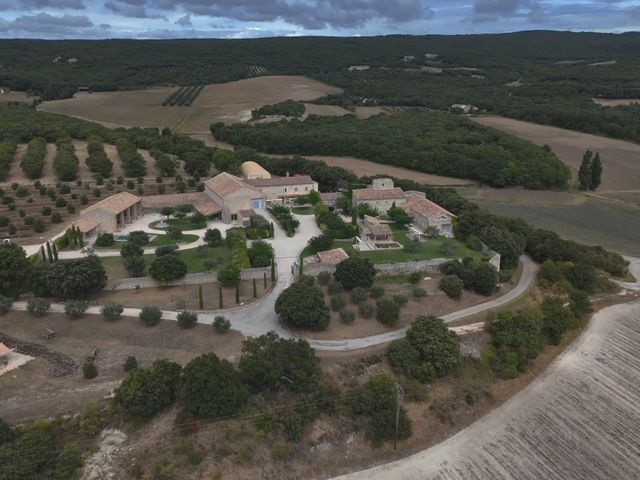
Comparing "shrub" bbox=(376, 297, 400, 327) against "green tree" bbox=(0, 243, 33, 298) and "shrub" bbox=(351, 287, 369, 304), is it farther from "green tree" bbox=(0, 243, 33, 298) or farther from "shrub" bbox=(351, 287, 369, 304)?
"green tree" bbox=(0, 243, 33, 298)

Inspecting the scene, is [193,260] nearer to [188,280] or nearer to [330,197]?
[188,280]

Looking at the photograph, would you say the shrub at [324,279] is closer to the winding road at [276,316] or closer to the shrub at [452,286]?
the winding road at [276,316]

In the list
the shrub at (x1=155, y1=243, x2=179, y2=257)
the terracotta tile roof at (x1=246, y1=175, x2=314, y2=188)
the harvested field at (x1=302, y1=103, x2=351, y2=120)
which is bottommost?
the shrub at (x1=155, y1=243, x2=179, y2=257)

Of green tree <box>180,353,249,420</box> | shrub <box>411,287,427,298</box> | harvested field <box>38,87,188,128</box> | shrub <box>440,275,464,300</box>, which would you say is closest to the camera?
green tree <box>180,353,249,420</box>

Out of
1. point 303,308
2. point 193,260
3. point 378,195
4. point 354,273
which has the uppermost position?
point 378,195

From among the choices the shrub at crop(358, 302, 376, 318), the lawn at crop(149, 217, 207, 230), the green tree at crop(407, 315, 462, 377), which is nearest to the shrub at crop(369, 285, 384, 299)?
the shrub at crop(358, 302, 376, 318)

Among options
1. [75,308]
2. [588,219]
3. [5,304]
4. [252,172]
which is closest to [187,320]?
[75,308]

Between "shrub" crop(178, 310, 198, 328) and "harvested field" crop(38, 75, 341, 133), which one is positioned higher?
"harvested field" crop(38, 75, 341, 133)
